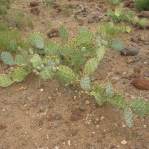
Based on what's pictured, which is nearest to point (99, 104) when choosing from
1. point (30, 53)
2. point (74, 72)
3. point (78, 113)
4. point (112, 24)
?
point (78, 113)

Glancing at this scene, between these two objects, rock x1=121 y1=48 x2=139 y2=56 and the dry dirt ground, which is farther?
rock x1=121 y1=48 x2=139 y2=56

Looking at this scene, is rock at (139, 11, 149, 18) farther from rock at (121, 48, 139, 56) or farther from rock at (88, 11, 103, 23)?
rock at (121, 48, 139, 56)

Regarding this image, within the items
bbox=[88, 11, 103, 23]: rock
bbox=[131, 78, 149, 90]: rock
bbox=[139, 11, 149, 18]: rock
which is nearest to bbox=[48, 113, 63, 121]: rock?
bbox=[131, 78, 149, 90]: rock

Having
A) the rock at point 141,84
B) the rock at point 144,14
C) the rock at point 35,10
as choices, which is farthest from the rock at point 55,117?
the rock at point 144,14

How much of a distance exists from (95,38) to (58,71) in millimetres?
749

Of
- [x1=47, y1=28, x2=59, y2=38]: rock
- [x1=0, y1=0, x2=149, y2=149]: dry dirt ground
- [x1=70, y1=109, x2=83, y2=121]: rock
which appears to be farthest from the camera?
[x1=47, y1=28, x2=59, y2=38]: rock

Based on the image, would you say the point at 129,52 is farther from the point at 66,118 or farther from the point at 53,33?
the point at 66,118

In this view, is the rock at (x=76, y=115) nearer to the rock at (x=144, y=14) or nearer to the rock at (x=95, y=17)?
the rock at (x=95, y=17)

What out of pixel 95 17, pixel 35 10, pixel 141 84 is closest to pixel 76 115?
pixel 141 84

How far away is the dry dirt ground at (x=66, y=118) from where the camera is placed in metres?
3.70

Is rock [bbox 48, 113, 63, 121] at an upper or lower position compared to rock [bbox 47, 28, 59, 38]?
lower

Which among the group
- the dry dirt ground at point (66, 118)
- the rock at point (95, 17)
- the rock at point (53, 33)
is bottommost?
the dry dirt ground at point (66, 118)

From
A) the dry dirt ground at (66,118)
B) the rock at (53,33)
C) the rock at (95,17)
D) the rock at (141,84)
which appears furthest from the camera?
the rock at (95,17)

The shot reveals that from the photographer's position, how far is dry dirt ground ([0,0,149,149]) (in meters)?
3.70
